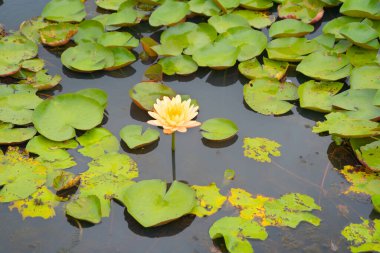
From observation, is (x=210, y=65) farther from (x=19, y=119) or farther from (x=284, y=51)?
(x=19, y=119)

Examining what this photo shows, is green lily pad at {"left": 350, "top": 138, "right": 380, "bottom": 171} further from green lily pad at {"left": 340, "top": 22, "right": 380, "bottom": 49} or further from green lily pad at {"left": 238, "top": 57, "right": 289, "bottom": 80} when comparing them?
green lily pad at {"left": 340, "top": 22, "right": 380, "bottom": 49}

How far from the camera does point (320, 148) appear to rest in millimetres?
2475

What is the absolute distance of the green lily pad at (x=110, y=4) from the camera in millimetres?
3363

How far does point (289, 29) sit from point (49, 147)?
5.40 feet

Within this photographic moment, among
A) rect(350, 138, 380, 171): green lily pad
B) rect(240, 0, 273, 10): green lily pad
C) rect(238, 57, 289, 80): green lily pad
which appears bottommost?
rect(350, 138, 380, 171): green lily pad

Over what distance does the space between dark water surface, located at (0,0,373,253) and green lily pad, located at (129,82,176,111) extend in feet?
0.22

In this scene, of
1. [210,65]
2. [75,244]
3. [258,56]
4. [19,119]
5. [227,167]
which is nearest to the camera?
[75,244]

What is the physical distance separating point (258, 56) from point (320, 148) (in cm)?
82

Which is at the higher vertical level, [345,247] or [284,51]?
[284,51]

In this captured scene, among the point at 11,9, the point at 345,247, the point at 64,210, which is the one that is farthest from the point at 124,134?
the point at 11,9

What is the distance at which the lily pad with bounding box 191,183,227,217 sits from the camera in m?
2.15

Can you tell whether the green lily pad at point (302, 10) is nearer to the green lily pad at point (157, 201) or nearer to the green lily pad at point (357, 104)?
the green lily pad at point (357, 104)

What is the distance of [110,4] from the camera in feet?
11.1

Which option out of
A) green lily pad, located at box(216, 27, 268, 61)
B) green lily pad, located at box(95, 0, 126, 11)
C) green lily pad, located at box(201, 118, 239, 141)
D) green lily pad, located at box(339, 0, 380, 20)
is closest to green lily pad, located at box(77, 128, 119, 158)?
green lily pad, located at box(201, 118, 239, 141)
